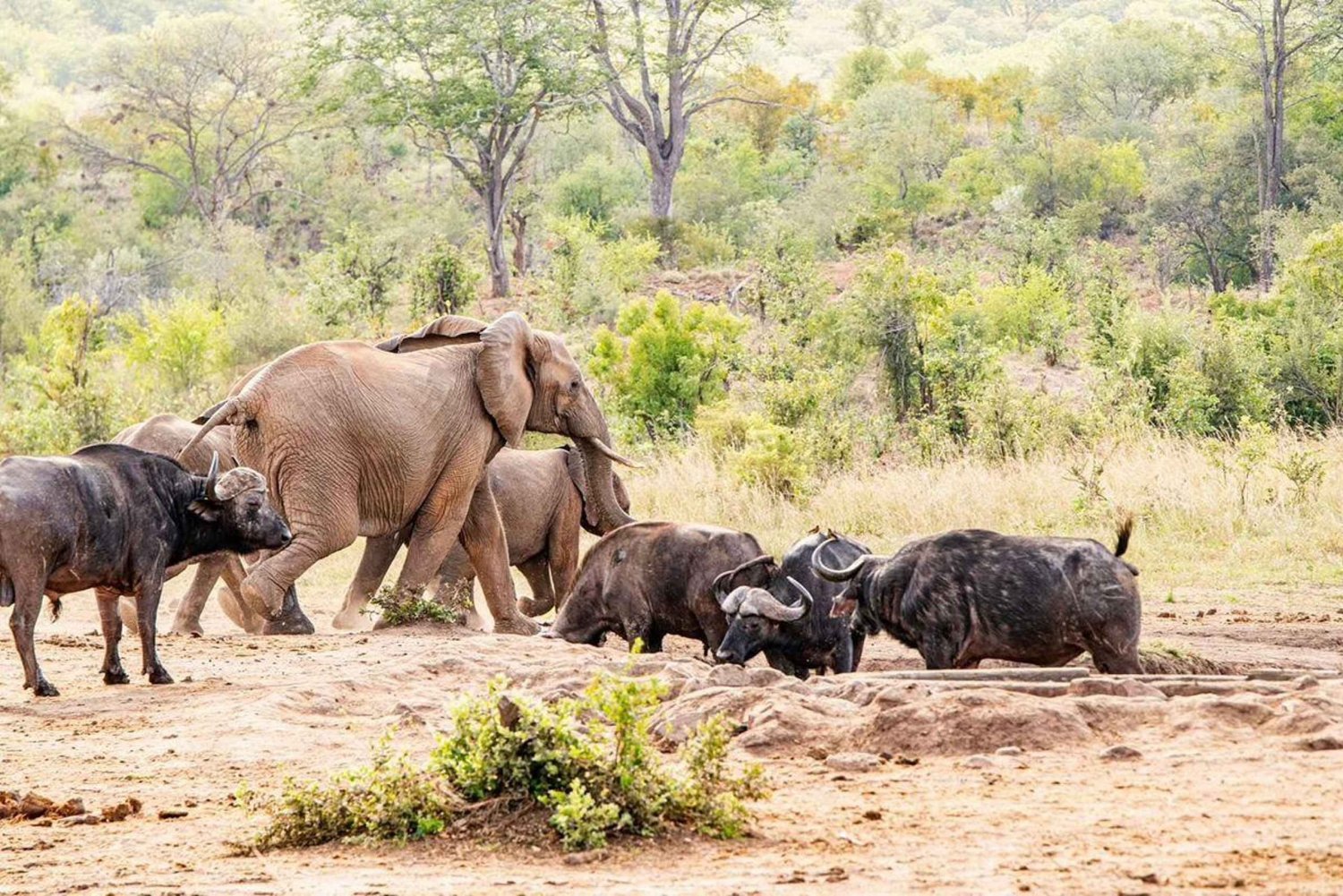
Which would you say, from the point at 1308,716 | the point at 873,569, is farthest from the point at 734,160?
the point at 1308,716

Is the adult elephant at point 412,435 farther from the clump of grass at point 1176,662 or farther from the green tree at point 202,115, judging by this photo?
the green tree at point 202,115

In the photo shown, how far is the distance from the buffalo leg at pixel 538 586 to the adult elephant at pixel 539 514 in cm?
5

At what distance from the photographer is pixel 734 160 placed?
48281mm

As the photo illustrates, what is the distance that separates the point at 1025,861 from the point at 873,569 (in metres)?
4.43

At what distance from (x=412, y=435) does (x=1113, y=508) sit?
6335 mm

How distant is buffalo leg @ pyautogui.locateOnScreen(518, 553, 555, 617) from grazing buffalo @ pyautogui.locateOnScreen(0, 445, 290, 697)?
366 cm

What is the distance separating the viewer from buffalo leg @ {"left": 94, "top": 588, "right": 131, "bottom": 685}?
9156mm

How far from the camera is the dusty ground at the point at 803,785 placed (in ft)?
15.1

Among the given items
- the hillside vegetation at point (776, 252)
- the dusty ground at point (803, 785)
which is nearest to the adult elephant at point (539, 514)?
the dusty ground at point (803, 785)

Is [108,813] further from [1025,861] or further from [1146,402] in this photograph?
[1146,402]

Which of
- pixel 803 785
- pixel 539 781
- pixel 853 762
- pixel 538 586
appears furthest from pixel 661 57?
pixel 539 781

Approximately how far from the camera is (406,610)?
11383mm

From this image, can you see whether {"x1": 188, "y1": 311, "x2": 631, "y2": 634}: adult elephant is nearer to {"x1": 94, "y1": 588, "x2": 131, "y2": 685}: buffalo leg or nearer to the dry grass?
{"x1": 94, "y1": 588, "x2": 131, "y2": 685}: buffalo leg

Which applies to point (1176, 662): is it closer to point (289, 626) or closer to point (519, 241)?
point (289, 626)
